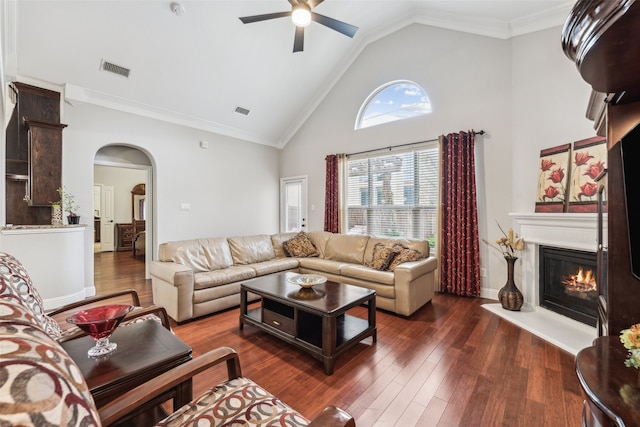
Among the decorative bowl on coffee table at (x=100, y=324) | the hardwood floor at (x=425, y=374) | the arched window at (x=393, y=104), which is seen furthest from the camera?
the arched window at (x=393, y=104)

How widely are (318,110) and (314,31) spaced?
1655 millimetres

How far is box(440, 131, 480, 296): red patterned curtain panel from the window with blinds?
280 mm

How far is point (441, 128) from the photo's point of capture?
4180 millimetres

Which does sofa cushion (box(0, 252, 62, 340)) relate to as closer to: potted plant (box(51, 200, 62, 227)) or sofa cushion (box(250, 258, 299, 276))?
sofa cushion (box(250, 258, 299, 276))

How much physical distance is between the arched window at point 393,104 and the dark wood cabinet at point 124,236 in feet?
25.7

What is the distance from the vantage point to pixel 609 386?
2.96 ft

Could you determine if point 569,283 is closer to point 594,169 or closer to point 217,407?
point 594,169

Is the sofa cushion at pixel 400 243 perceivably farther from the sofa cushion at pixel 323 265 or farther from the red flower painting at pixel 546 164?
the red flower painting at pixel 546 164

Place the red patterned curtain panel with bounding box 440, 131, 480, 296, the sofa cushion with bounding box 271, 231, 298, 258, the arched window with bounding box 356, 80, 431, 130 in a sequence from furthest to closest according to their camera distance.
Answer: the sofa cushion with bounding box 271, 231, 298, 258
the arched window with bounding box 356, 80, 431, 130
the red patterned curtain panel with bounding box 440, 131, 480, 296

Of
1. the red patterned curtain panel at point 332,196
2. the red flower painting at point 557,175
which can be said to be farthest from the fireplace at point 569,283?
the red patterned curtain panel at point 332,196

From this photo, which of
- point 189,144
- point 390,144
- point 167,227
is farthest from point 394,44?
point 167,227

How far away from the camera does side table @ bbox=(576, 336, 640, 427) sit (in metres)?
0.80

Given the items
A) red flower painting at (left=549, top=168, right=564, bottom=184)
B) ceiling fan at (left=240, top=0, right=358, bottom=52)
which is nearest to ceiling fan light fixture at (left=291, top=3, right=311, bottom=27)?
ceiling fan at (left=240, top=0, right=358, bottom=52)

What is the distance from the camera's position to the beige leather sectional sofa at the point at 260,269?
119 inches
